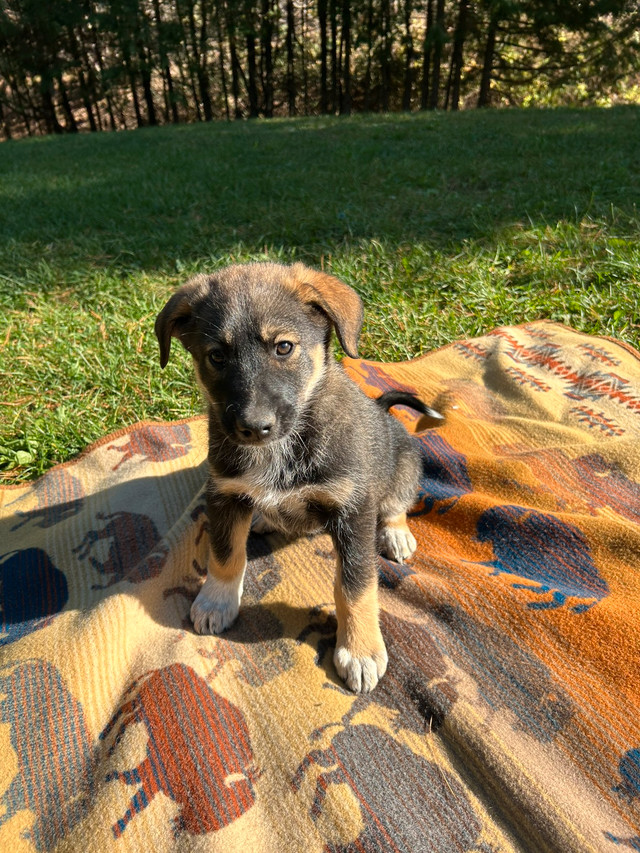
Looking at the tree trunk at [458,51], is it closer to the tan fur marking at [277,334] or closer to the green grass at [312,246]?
the green grass at [312,246]

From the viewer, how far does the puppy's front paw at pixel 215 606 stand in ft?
7.42

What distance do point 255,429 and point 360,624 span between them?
30.0 inches

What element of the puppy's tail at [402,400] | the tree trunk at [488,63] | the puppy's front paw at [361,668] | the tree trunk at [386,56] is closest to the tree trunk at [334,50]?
the tree trunk at [386,56]

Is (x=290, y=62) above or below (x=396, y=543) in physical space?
above

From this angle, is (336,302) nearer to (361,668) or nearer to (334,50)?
(361,668)

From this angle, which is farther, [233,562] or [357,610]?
[233,562]

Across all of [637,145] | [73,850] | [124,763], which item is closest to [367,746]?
[124,763]

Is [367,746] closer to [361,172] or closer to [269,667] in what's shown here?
[269,667]

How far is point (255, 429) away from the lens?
1.89 metres

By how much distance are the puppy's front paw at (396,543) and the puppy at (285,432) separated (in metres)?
0.28

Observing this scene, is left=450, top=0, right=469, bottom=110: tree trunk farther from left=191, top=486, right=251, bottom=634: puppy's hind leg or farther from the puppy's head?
left=191, top=486, right=251, bottom=634: puppy's hind leg

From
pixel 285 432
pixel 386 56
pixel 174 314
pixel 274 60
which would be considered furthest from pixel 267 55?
pixel 285 432

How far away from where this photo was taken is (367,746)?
6.05 feet

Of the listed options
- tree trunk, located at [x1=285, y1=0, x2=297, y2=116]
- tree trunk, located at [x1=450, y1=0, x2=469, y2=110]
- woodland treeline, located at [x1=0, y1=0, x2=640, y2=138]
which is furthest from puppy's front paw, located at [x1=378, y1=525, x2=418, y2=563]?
tree trunk, located at [x1=285, y1=0, x2=297, y2=116]
